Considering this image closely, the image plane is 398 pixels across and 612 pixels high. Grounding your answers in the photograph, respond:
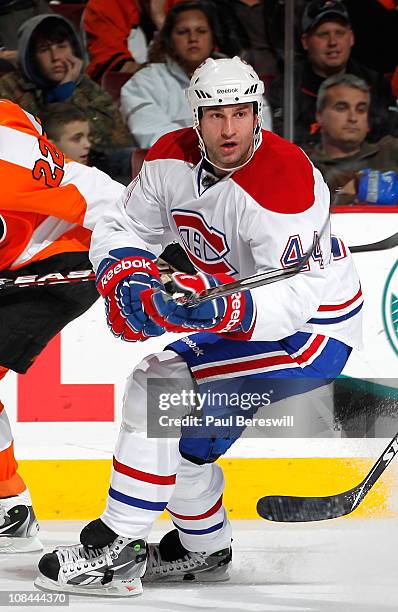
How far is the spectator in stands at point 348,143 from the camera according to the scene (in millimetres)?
3492

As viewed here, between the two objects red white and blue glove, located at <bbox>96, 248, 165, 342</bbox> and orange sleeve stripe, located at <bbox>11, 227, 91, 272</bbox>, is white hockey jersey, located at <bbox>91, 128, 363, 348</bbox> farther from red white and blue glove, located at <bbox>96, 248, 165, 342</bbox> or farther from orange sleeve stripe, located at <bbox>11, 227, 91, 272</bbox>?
orange sleeve stripe, located at <bbox>11, 227, 91, 272</bbox>

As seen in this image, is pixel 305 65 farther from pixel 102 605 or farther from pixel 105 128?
pixel 102 605

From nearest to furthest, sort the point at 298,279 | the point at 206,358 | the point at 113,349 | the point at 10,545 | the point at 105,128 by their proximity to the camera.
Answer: the point at 298,279 → the point at 206,358 → the point at 10,545 → the point at 113,349 → the point at 105,128

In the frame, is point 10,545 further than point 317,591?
Yes

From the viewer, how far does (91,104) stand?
3662mm

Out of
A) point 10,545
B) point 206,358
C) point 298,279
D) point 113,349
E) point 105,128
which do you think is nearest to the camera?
point 298,279

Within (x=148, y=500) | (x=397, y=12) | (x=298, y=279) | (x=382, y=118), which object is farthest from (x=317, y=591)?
(x=397, y=12)

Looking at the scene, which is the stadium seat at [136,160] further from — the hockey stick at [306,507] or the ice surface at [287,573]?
the hockey stick at [306,507]

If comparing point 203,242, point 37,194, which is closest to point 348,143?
point 37,194

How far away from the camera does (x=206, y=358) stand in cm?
230

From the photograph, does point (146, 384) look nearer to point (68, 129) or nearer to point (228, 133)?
point (228, 133)

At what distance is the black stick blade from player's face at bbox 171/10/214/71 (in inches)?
70.4

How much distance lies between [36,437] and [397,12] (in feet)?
6.06

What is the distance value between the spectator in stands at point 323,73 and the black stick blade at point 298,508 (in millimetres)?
1502
